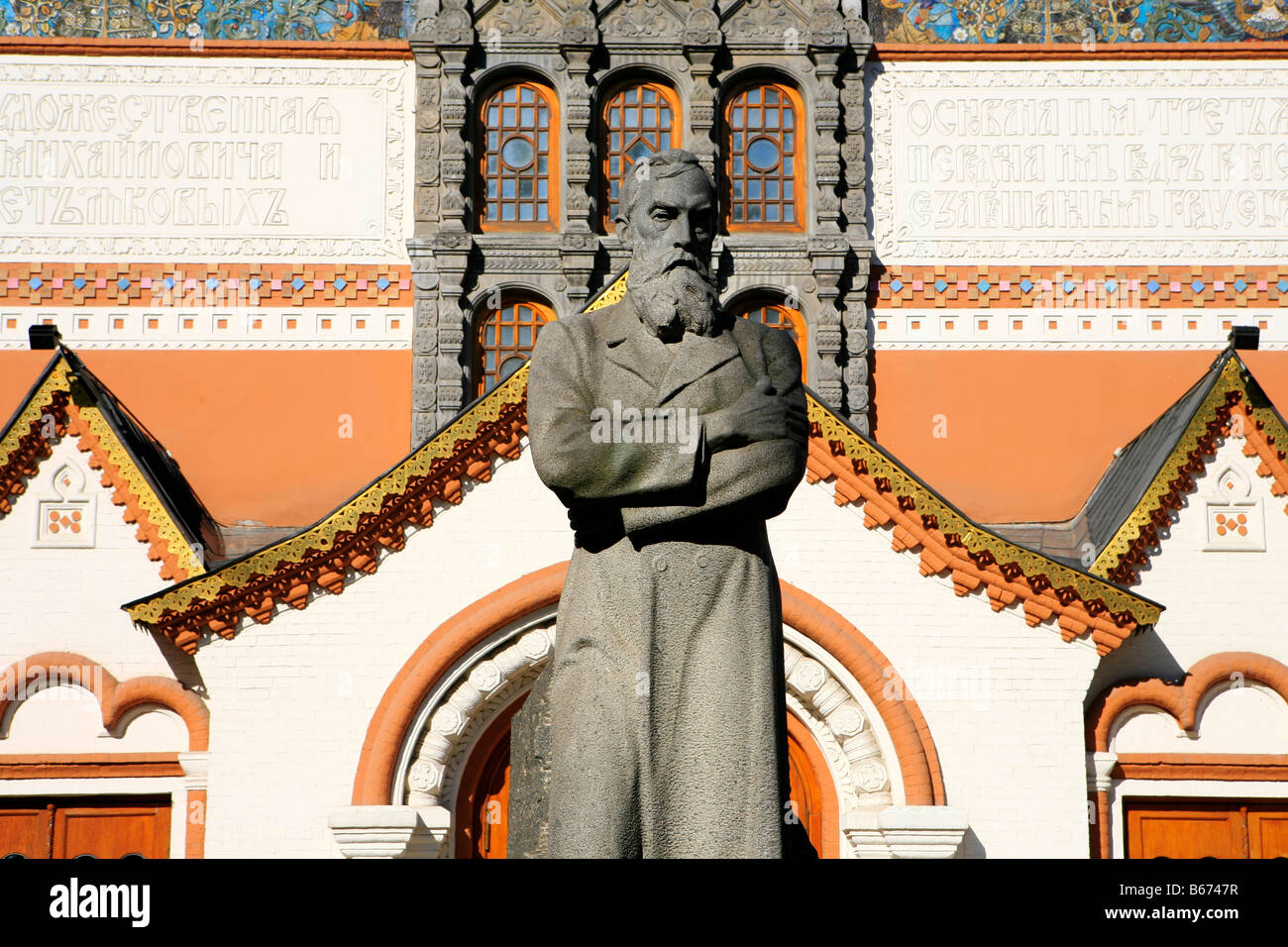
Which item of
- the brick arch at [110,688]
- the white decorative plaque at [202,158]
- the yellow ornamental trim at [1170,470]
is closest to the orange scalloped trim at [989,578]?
the yellow ornamental trim at [1170,470]

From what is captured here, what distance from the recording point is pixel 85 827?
53.5ft

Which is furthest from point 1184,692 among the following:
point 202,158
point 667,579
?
point 667,579

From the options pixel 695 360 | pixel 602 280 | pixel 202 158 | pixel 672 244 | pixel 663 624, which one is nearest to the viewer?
pixel 663 624

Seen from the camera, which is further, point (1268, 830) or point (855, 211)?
point (855, 211)

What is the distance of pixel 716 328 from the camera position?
5.95m

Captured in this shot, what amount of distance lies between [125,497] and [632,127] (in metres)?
6.89

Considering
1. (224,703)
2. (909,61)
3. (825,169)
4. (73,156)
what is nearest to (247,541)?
(224,703)

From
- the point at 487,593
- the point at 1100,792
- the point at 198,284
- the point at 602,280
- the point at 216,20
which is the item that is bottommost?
the point at 1100,792

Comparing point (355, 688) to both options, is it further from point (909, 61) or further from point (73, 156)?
point (909, 61)

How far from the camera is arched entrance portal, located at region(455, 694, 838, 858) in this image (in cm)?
1569

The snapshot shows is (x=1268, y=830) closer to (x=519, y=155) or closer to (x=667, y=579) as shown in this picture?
(x=519, y=155)

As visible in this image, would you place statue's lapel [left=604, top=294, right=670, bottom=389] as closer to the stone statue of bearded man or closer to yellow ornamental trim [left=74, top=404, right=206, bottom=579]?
the stone statue of bearded man

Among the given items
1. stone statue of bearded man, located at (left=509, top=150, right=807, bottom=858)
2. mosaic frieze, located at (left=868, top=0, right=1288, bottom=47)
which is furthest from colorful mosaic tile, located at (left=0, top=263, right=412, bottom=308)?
stone statue of bearded man, located at (left=509, top=150, right=807, bottom=858)

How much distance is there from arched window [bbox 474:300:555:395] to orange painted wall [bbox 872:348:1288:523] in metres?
→ 3.54
